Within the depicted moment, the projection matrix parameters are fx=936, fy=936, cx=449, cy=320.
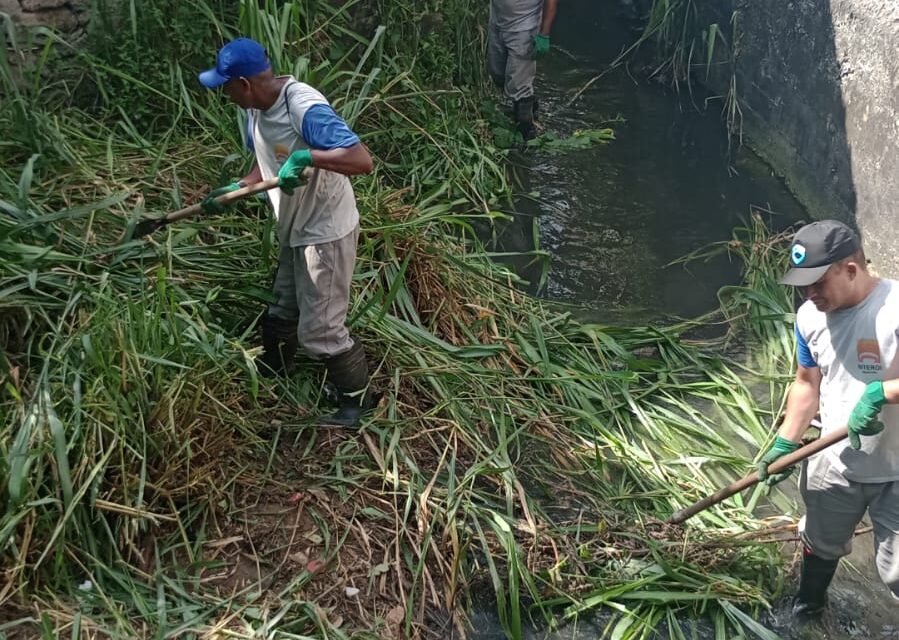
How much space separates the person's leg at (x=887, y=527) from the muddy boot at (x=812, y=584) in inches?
7.6

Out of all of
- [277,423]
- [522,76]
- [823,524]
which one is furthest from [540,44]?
[823,524]

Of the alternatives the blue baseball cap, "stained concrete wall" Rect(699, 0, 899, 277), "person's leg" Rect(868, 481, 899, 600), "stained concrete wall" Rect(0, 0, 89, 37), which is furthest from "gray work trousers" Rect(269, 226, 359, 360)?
"stained concrete wall" Rect(699, 0, 899, 277)

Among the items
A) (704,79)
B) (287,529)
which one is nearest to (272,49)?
(287,529)

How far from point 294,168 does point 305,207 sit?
0.91ft

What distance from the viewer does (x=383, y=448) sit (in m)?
3.73

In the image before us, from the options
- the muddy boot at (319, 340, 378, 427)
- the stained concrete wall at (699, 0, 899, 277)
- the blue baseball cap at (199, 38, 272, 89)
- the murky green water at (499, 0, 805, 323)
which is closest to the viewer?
the blue baseball cap at (199, 38, 272, 89)

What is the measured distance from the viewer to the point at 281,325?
3891 millimetres

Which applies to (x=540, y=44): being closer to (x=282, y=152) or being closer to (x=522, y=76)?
(x=522, y=76)

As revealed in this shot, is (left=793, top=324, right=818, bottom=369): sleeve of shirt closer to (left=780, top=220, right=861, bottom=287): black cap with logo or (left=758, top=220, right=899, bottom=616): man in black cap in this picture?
(left=758, top=220, right=899, bottom=616): man in black cap

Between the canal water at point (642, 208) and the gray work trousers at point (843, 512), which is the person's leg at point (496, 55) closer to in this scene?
the canal water at point (642, 208)

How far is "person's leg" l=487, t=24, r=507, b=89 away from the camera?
21.9 feet

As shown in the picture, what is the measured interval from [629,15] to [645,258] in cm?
383

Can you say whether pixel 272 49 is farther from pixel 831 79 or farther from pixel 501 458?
pixel 831 79

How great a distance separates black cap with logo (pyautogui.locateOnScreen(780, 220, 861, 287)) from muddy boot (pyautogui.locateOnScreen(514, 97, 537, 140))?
13.2 feet
